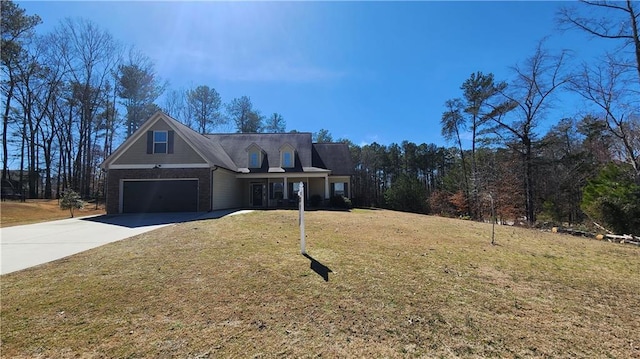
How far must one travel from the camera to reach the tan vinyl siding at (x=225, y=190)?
57.3ft

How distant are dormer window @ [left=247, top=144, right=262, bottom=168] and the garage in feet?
19.6

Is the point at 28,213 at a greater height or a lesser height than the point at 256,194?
lesser

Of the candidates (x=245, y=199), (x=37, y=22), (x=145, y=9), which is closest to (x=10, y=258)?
(x=145, y=9)

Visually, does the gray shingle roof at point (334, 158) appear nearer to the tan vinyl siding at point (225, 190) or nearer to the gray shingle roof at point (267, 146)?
the gray shingle roof at point (267, 146)

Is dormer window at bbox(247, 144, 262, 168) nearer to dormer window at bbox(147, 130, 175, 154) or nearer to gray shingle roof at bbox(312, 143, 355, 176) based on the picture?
gray shingle roof at bbox(312, 143, 355, 176)

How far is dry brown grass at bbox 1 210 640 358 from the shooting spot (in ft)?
10.1

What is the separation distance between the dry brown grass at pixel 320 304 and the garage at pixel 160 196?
1012 cm

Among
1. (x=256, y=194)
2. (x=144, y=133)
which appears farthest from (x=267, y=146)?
(x=144, y=133)

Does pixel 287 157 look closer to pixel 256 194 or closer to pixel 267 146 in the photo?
pixel 267 146

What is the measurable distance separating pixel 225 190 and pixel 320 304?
16281mm

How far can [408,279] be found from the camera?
4887mm

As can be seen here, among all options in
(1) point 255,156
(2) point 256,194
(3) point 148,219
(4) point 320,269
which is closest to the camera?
(4) point 320,269

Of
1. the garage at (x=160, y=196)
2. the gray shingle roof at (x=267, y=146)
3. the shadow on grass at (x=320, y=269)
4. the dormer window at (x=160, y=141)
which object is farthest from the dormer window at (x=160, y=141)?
the shadow on grass at (x=320, y=269)

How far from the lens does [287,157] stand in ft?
74.3
